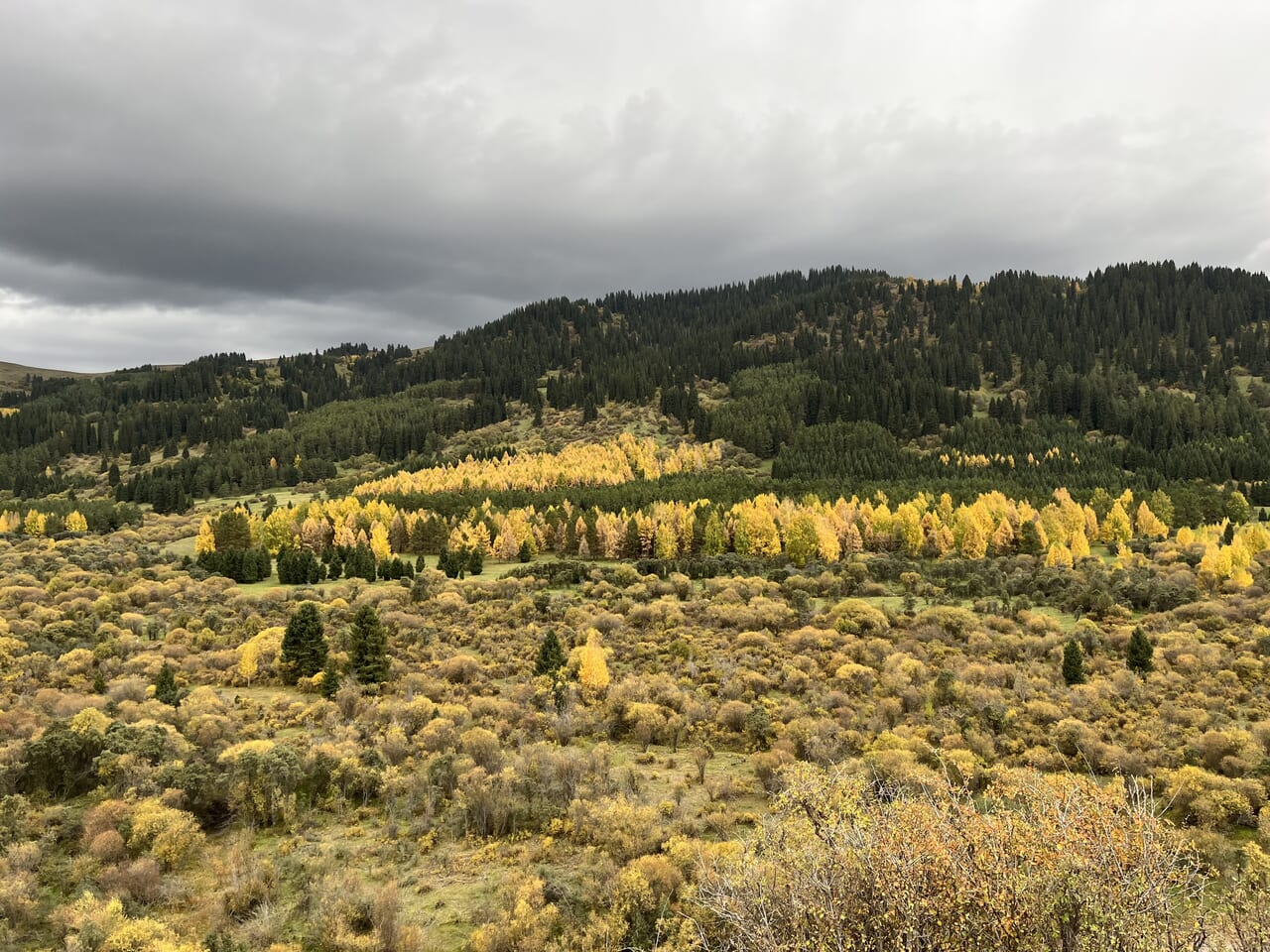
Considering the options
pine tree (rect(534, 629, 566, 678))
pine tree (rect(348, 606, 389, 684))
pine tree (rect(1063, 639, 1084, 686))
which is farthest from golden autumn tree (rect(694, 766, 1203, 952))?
pine tree (rect(348, 606, 389, 684))

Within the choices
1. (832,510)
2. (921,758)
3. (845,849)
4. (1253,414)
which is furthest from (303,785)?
(1253,414)

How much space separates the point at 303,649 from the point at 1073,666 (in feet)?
155

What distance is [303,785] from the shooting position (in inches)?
1023

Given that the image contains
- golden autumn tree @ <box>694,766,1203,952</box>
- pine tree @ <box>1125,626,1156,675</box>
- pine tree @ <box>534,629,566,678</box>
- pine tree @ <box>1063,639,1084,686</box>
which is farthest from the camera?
pine tree @ <box>534,629,566,678</box>

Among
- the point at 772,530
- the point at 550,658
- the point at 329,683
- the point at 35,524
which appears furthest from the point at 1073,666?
the point at 35,524

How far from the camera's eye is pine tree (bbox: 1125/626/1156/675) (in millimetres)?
39062

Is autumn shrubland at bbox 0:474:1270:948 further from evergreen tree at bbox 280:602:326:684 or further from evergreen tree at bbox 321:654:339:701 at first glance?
evergreen tree at bbox 321:654:339:701

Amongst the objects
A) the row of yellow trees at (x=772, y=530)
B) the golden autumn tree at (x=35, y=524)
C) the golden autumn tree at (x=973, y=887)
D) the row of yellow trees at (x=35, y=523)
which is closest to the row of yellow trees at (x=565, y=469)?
the row of yellow trees at (x=772, y=530)

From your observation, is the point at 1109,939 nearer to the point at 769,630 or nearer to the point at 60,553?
the point at 769,630

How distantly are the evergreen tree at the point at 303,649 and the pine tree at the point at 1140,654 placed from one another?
51054 mm

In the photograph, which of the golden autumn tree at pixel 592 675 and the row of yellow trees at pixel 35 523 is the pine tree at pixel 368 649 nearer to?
the golden autumn tree at pixel 592 675

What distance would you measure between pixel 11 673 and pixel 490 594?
37.5 m

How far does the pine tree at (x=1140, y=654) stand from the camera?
3906 centimetres

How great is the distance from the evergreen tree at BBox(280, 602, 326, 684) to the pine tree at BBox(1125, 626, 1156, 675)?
51.1 m
